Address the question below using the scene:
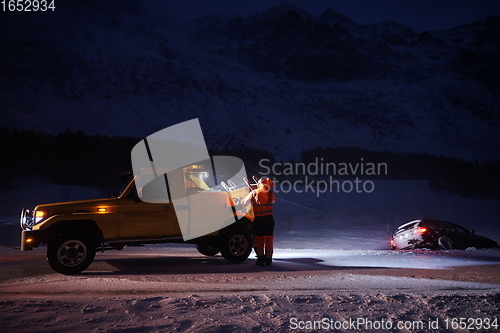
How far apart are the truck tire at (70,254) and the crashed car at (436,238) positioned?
10.0 m

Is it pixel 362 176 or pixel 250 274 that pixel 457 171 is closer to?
pixel 362 176

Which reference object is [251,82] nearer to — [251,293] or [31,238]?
[31,238]

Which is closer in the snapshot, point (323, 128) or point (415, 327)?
point (415, 327)

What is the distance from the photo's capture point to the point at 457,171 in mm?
46625

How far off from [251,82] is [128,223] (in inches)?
2555

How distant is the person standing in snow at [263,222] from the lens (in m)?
10.2

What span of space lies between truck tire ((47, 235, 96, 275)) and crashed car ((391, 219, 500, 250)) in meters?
10.0

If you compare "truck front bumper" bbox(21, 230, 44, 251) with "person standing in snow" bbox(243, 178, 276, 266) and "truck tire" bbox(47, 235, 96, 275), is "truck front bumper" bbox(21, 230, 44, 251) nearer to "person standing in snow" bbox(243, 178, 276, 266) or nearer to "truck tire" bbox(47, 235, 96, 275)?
"truck tire" bbox(47, 235, 96, 275)

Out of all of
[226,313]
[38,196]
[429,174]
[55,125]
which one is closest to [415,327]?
[226,313]

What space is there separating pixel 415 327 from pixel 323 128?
5738 cm

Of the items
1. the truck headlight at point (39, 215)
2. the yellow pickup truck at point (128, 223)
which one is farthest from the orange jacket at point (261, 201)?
the truck headlight at point (39, 215)

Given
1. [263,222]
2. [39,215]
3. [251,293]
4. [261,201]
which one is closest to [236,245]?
[263,222]

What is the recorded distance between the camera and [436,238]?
1441 centimetres

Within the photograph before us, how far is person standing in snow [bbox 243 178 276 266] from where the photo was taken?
1019 centimetres
